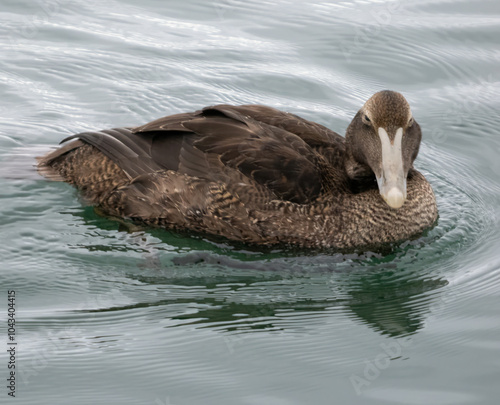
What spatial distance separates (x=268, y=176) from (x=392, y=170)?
0.91 metres

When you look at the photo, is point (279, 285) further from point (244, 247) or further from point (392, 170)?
point (392, 170)

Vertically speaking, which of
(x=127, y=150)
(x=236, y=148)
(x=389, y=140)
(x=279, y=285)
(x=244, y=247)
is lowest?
(x=279, y=285)

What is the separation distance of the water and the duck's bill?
1.97 ft

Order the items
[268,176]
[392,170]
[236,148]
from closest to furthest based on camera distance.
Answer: [392,170] < [268,176] < [236,148]

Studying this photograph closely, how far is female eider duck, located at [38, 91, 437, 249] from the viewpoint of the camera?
6.38 meters

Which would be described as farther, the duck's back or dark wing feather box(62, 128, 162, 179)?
dark wing feather box(62, 128, 162, 179)

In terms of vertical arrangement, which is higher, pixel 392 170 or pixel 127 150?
pixel 392 170

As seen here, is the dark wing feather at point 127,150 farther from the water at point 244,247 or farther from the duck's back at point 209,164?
the water at point 244,247

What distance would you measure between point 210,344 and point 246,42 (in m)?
5.77

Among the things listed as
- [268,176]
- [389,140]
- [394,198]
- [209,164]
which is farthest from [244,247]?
[389,140]

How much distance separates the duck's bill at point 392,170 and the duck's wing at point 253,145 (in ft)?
1.77

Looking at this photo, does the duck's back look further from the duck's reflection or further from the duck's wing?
the duck's reflection

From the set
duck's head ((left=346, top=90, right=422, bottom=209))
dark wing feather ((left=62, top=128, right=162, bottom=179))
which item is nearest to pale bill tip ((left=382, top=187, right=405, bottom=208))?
duck's head ((left=346, top=90, right=422, bottom=209))

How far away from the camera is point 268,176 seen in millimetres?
6395
